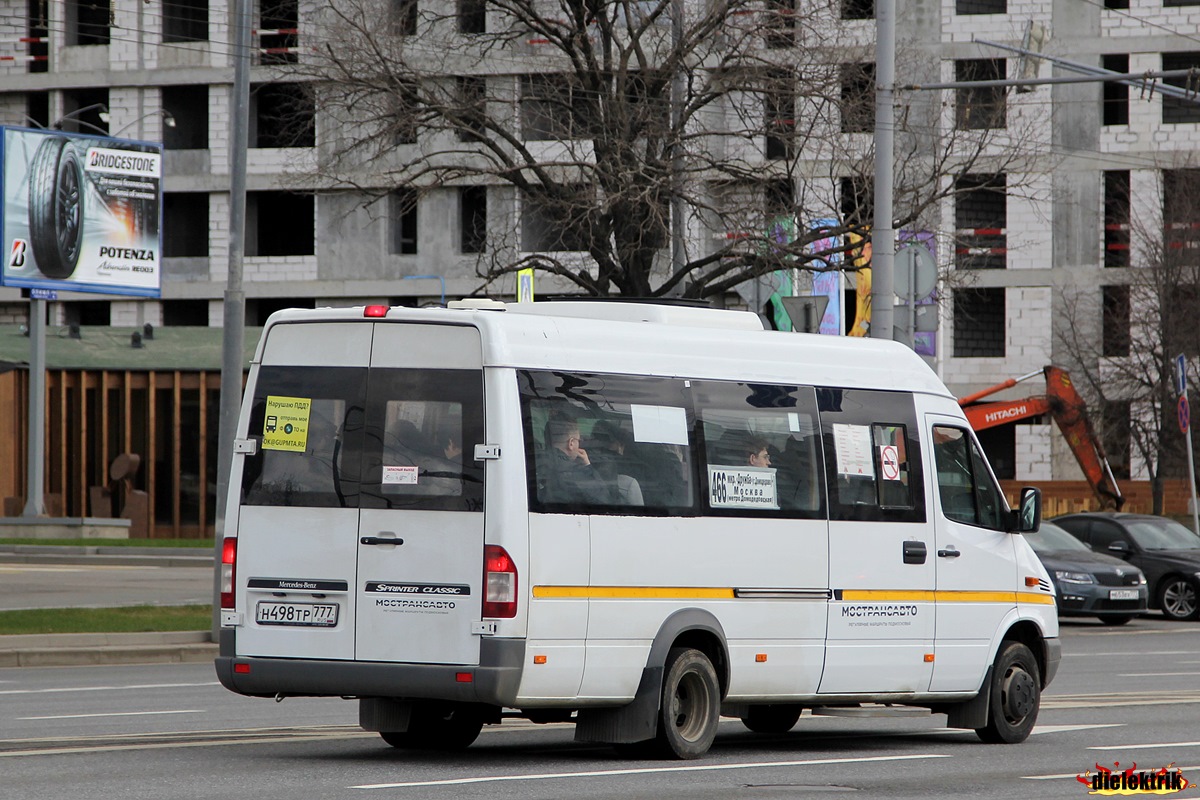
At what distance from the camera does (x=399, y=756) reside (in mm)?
11258

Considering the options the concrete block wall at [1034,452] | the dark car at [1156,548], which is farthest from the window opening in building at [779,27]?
the concrete block wall at [1034,452]

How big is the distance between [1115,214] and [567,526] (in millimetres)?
47882

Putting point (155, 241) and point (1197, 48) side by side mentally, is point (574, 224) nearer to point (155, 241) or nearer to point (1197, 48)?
point (155, 241)

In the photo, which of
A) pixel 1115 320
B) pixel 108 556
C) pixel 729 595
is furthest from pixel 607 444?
pixel 1115 320

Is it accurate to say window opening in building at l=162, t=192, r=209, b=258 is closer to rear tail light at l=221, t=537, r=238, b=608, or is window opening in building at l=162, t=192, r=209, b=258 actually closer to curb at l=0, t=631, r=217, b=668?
curb at l=0, t=631, r=217, b=668

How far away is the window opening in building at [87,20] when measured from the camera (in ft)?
194

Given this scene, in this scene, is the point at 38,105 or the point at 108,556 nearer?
the point at 108,556

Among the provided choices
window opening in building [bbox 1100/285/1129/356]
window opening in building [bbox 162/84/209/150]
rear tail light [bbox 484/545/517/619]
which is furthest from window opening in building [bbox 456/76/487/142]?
window opening in building [bbox 162/84/209/150]

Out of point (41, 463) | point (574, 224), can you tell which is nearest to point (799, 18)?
point (574, 224)

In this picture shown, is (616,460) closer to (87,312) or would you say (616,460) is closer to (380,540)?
(380,540)

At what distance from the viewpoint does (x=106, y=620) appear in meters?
22.2

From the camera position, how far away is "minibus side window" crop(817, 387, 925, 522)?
1219 centimetres

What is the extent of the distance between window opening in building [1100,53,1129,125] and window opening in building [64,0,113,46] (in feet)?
96.7

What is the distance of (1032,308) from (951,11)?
881cm
